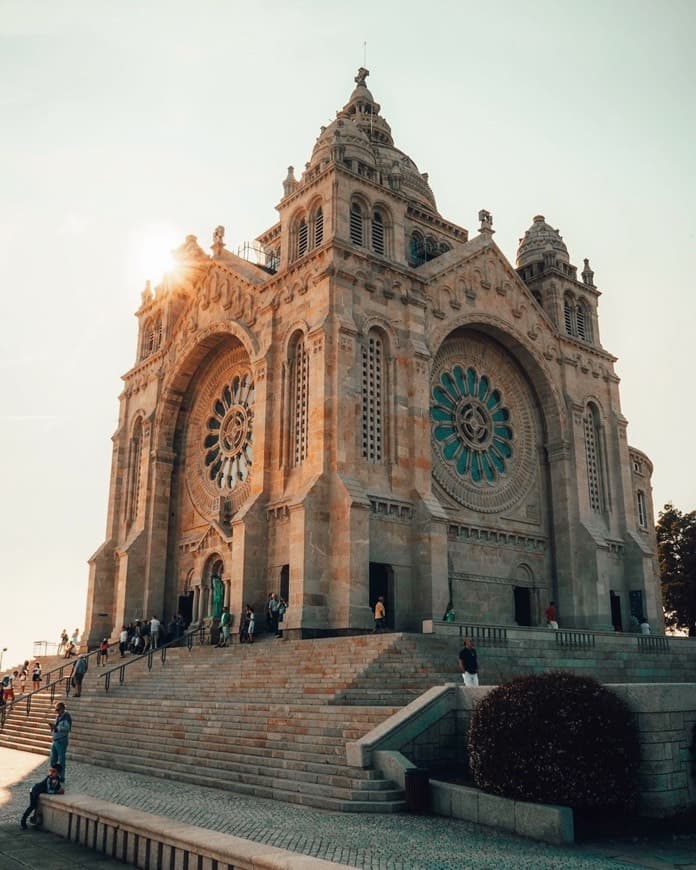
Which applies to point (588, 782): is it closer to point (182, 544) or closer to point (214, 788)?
point (214, 788)

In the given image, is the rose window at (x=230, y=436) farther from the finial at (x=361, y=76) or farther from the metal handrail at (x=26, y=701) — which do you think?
the finial at (x=361, y=76)

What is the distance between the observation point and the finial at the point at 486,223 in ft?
119

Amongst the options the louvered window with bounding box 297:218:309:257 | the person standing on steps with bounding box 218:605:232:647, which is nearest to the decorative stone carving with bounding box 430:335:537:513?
the louvered window with bounding box 297:218:309:257

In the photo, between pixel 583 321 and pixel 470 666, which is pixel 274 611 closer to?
pixel 470 666

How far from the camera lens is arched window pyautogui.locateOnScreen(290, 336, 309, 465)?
29.1 m

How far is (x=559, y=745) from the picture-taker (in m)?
11.0

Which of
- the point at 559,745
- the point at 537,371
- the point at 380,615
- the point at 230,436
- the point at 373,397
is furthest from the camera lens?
the point at 537,371

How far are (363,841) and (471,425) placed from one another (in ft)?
81.8

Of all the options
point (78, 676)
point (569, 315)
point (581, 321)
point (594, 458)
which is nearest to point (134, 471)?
point (78, 676)

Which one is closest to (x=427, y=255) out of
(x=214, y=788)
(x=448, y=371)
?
(x=448, y=371)

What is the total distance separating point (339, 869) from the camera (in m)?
7.08

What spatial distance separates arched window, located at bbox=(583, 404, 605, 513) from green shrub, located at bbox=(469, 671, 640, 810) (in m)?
25.6

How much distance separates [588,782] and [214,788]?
7222 millimetres

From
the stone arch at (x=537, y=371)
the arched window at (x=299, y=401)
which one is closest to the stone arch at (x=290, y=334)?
the arched window at (x=299, y=401)
